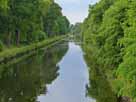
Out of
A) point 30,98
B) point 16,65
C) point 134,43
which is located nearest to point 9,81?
point 30,98

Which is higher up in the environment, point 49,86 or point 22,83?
point 22,83

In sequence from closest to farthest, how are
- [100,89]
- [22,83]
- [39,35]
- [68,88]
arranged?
[100,89] < [68,88] < [22,83] < [39,35]

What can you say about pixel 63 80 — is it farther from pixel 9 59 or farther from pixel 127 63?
pixel 127 63

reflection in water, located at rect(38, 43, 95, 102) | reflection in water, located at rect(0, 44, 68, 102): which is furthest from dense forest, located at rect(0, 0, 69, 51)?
reflection in water, located at rect(38, 43, 95, 102)

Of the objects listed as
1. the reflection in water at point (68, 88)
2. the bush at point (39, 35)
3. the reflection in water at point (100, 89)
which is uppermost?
the bush at point (39, 35)

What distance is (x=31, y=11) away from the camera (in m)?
76.4

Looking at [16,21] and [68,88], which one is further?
[16,21]

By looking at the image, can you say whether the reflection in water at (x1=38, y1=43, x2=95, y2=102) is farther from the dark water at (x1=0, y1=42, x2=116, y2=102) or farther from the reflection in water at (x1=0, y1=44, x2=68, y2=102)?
the reflection in water at (x1=0, y1=44, x2=68, y2=102)

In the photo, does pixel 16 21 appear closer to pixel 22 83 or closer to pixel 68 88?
pixel 22 83

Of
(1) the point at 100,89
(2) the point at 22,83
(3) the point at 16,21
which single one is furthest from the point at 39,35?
(1) the point at 100,89

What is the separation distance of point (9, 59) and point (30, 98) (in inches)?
1033

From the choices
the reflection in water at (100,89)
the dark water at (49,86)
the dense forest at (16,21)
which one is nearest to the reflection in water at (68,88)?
the dark water at (49,86)

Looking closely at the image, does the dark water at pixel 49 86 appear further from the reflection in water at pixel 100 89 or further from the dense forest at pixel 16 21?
the dense forest at pixel 16 21

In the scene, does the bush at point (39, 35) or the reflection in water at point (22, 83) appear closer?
the reflection in water at point (22, 83)
